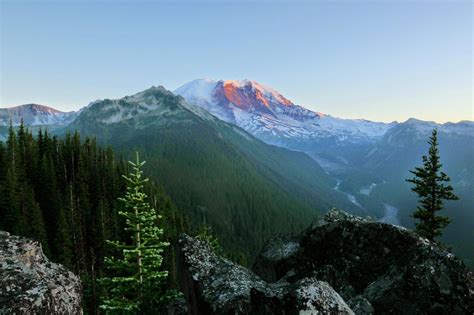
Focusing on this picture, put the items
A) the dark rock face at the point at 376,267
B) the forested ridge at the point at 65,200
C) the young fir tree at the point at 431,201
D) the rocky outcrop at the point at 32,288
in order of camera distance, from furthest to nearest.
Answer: the forested ridge at the point at 65,200
the young fir tree at the point at 431,201
the dark rock face at the point at 376,267
the rocky outcrop at the point at 32,288

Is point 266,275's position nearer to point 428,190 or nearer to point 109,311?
point 109,311

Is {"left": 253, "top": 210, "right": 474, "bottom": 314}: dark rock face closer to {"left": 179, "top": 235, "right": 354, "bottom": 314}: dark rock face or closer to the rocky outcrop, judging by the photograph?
{"left": 179, "top": 235, "right": 354, "bottom": 314}: dark rock face

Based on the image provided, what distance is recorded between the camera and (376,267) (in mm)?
13289

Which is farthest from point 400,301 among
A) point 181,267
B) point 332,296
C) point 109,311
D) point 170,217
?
point 170,217

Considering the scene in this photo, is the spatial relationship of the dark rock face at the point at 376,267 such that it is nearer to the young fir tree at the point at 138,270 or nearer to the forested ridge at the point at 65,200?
the young fir tree at the point at 138,270

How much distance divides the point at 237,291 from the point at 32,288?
5.29m

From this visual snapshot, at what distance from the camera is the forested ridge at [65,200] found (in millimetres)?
83062

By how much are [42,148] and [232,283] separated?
124984mm

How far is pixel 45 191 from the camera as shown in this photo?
335 feet

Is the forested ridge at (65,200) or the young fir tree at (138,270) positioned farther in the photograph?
the forested ridge at (65,200)

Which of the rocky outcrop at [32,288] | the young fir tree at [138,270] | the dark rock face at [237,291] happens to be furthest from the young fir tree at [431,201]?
the rocky outcrop at [32,288]

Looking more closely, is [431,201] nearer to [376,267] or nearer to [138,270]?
[376,267]

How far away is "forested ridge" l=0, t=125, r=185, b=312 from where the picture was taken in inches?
3270

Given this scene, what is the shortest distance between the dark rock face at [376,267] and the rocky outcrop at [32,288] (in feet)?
26.5
